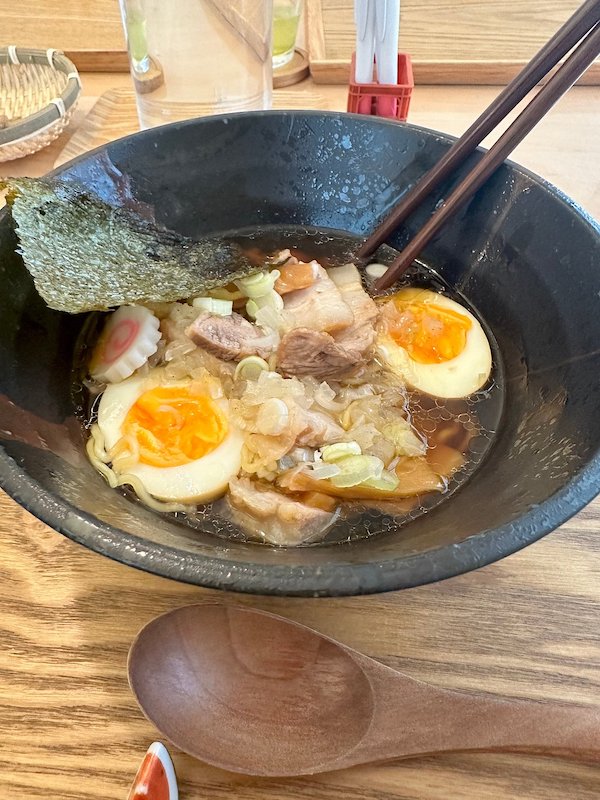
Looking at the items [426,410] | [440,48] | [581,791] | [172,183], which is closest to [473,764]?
[581,791]

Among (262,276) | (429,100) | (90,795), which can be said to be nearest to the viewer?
(90,795)

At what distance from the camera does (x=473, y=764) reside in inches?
37.6

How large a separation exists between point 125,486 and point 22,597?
0.28m

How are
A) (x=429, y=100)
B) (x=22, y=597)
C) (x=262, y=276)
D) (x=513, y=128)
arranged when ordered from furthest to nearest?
(x=429, y=100), (x=262, y=276), (x=513, y=128), (x=22, y=597)

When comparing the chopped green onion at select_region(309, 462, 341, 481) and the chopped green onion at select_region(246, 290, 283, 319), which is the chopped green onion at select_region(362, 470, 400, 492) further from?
the chopped green onion at select_region(246, 290, 283, 319)

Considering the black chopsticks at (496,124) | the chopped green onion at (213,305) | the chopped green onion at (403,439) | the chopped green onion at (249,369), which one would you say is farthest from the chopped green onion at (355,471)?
the black chopsticks at (496,124)

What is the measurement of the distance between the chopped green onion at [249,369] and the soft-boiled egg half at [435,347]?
13.0 inches

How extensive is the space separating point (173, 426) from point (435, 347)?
0.70 metres

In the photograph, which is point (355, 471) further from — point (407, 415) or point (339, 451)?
point (407, 415)

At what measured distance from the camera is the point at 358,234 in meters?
1.83

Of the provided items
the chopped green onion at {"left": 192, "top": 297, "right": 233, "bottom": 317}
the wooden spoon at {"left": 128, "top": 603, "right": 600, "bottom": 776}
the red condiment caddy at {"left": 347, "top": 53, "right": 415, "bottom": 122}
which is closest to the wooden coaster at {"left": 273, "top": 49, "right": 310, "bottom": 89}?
the red condiment caddy at {"left": 347, "top": 53, "right": 415, "bottom": 122}

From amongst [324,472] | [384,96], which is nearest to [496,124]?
[384,96]

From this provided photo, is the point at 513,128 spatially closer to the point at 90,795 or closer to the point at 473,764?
the point at 473,764

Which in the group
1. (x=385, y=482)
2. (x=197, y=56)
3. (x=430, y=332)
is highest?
(x=197, y=56)
